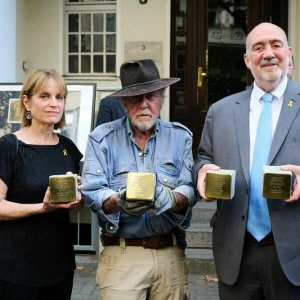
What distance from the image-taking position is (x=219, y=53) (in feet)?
26.5

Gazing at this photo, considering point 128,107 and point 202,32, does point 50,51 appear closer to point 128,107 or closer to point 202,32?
point 202,32

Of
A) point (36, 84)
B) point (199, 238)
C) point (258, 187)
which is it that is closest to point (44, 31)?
point (199, 238)

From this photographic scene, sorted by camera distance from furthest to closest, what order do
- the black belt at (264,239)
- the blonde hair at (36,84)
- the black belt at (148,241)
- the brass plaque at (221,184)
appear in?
the blonde hair at (36,84), the black belt at (148,241), the black belt at (264,239), the brass plaque at (221,184)

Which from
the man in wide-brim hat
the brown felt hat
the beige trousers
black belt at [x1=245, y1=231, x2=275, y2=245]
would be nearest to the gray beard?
the man in wide-brim hat

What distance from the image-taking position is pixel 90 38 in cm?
834

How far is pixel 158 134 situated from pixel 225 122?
37cm

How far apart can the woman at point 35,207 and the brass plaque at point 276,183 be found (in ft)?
3.18

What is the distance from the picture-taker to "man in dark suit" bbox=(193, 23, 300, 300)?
9.52 ft

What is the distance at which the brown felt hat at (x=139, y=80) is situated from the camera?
3.00 meters

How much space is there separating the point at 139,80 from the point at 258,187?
0.84m

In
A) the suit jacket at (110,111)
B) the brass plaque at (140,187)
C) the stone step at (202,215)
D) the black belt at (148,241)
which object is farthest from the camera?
the stone step at (202,215)

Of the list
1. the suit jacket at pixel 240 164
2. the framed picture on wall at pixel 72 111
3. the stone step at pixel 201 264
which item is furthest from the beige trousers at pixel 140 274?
the stone step at pixel 201 264

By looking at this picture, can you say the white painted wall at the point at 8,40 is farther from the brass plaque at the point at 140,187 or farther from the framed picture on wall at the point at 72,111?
the brass plaque at the point at 140,187

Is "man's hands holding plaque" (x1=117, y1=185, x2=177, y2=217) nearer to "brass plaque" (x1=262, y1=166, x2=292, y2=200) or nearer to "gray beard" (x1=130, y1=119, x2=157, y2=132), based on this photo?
"gray beard" (x1=130, y1=119, x2=157, y2=132)
